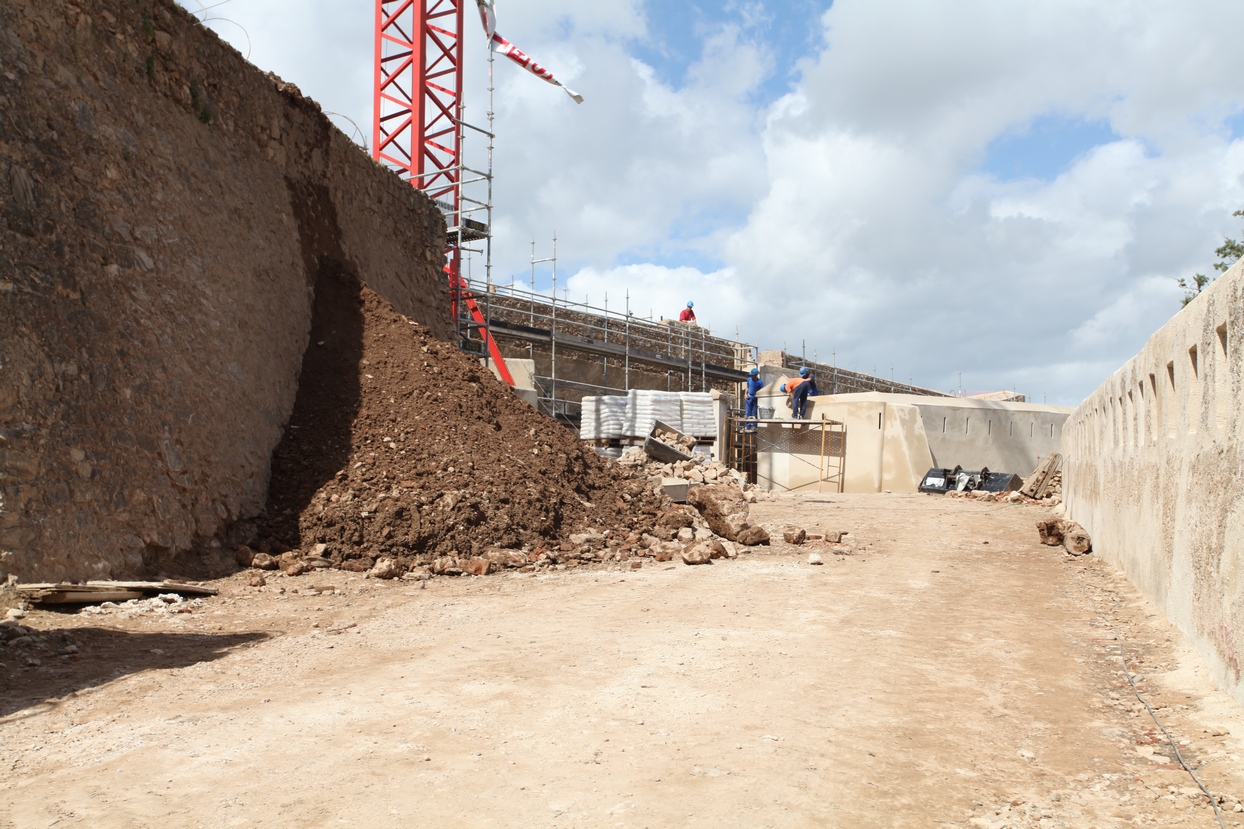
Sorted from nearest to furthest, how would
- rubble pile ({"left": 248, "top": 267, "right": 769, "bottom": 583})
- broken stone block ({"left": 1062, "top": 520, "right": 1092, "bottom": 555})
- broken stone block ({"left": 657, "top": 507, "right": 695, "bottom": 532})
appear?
rubble pile ({"left": 248, "top": 267, "right": 769, "bottom": 583}) → broken stone block ({"left": 657, "top": 507, "right": 695, "bottom": 532}) → broken stone block ({"left": 1062, "top": 520, "right": 1092, "bottom": 555})

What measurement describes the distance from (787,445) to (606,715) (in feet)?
65.8

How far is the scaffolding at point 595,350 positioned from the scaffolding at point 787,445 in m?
3.92

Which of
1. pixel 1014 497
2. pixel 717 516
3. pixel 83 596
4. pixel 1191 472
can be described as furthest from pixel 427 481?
pixel 1014 497

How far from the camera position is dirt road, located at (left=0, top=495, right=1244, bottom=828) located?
3.17 meters

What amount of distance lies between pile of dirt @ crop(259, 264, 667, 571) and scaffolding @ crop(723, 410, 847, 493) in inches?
484

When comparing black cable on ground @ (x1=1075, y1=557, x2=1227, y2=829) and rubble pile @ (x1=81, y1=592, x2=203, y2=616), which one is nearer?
Answer: black cable on ground @ (x1=1075, y1=557, x2=1227, y2=829)

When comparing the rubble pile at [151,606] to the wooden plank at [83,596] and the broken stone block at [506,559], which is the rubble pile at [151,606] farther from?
the broken stone block at [506,559]

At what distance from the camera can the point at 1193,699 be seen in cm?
445

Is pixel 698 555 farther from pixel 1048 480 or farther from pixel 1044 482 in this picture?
pixel 1048 480

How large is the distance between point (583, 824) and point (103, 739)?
2.11 meters

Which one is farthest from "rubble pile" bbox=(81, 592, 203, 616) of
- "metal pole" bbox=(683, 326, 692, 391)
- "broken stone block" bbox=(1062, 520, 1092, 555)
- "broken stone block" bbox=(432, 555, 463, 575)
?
"metal pole" bbox=(683, 326, 692, 391)

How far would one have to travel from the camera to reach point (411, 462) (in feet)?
30.7

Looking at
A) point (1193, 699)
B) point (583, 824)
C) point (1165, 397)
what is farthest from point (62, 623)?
point (1165, 397)

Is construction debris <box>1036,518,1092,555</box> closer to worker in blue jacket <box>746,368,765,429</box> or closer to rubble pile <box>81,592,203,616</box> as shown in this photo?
rubble pile <box>81,592,203,616</box>
